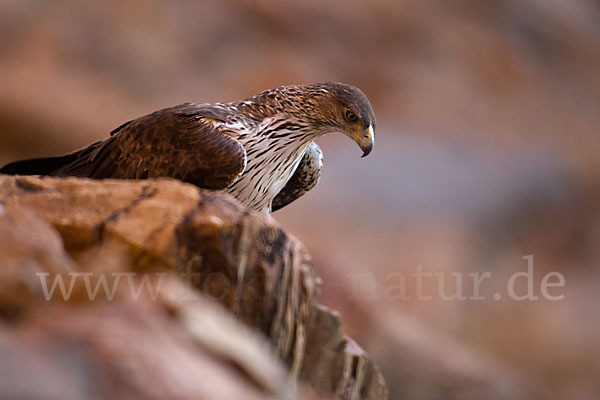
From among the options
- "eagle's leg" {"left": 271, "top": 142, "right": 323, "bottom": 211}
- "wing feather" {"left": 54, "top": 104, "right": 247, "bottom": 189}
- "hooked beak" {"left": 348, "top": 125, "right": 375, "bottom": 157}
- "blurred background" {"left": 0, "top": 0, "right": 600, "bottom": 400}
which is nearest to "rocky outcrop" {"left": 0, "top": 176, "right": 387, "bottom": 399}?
"wing feather" {"left": 54, "top": 104, "right": 247, "bottom": 189}

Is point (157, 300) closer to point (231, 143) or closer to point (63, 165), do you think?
point (231, 143)

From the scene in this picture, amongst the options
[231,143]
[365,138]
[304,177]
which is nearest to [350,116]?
[365,138]

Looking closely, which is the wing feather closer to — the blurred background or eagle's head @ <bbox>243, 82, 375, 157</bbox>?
eagle's head @ <bbox>243, 82, 375, 157</bbox>

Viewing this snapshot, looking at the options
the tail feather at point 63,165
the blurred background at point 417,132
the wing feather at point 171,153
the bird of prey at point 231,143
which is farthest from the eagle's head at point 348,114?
the blurred background at point 417,132

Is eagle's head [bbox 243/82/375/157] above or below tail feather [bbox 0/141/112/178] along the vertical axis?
above

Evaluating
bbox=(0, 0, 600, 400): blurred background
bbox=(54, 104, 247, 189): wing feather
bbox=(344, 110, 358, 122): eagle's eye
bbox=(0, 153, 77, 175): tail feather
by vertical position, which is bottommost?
bbox=(0, 153, 77, 175): tail feather

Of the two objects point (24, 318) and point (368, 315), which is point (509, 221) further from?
point (24, 318)

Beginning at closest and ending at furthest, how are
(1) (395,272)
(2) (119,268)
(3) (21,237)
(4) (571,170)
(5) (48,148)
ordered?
1. (3) (21,237)
2. (2) (119,268)
3. (5) (48,148)
4. (1) (395,272)
5. (4) (571,170)

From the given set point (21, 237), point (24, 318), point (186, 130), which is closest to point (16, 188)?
point (21, 237)
